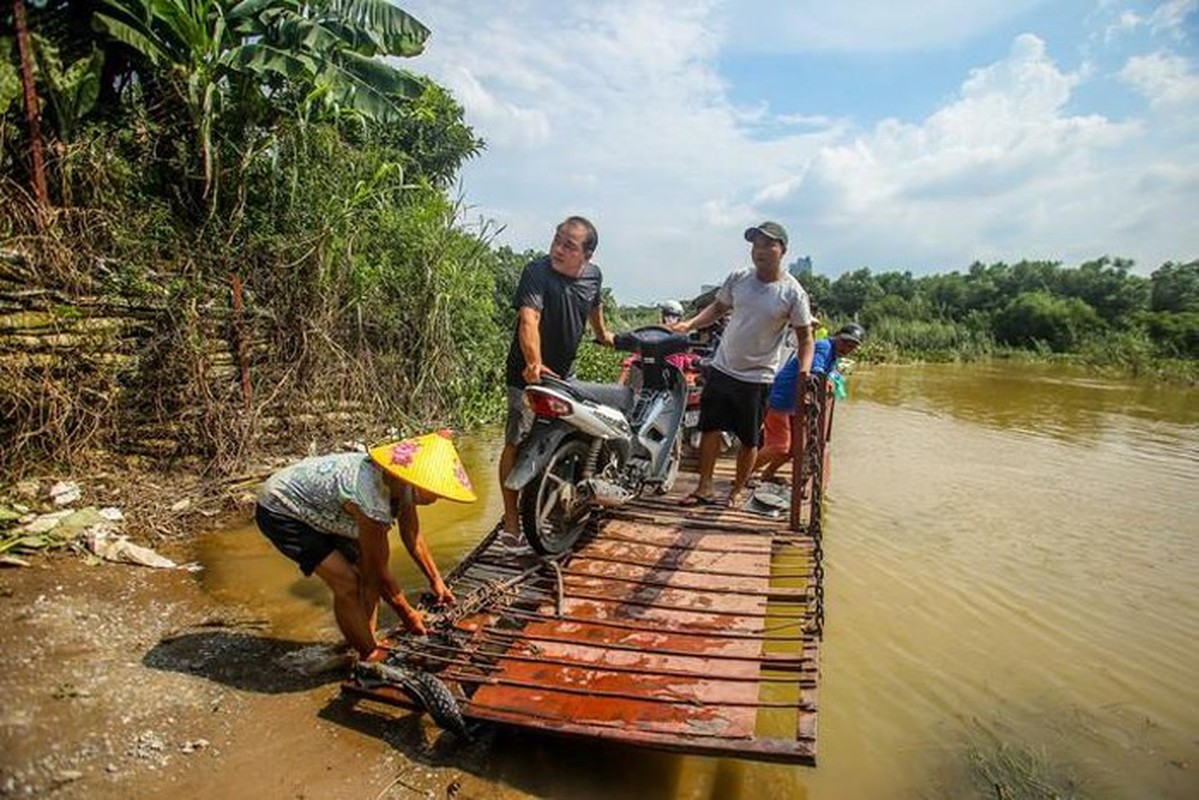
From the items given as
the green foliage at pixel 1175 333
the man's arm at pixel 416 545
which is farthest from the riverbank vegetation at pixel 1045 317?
the man's arm at pixel 416 545

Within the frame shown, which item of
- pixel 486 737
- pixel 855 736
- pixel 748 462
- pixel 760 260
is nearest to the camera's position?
pixel 486 737

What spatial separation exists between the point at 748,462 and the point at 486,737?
240cm

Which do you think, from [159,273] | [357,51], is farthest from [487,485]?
[357,51]

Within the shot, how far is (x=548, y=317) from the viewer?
3.71 metres

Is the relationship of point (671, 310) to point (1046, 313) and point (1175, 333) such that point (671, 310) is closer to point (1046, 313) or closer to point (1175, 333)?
point (1175, 333)

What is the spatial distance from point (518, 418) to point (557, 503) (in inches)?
20.2

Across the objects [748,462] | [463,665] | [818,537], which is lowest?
[463,665]

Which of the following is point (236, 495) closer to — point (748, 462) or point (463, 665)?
point (463, 665)

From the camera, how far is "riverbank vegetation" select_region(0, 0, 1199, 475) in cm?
495

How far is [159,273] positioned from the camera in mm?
5383

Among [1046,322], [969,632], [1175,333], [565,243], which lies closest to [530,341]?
[565,243]

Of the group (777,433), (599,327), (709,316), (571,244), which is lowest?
(777,433)

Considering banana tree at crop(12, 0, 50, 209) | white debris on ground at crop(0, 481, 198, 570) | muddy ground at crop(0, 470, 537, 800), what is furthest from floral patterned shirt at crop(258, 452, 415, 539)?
banana tree at crop(12, 0, 50, 209)

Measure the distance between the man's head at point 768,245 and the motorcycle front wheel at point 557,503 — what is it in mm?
1490
